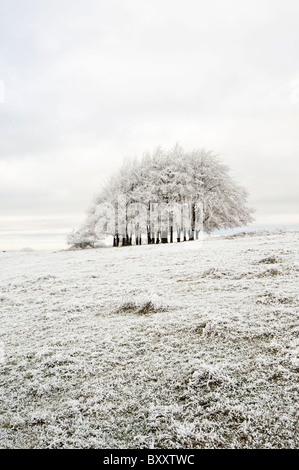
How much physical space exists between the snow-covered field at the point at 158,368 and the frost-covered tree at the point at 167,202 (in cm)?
2650

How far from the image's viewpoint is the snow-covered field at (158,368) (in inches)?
149

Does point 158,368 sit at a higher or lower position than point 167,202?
lower

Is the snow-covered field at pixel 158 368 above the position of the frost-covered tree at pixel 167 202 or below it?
below

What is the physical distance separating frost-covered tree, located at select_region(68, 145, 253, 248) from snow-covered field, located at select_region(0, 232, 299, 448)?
26.5 metres

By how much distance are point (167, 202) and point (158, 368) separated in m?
33.2

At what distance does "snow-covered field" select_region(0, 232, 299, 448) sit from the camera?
12.4 ft

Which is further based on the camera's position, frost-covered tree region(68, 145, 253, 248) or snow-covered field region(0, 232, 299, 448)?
frost-covered tree region(68, 145, 253, 248)

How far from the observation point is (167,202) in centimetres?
3778

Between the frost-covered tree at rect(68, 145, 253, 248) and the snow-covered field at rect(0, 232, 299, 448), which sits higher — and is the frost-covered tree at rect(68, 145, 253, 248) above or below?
above

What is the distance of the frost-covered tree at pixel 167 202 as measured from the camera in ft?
120

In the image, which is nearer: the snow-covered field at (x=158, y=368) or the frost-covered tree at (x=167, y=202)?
the snow-covered field at (x=158, y=368)

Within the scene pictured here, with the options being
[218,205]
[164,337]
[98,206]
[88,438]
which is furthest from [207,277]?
[98,206]
